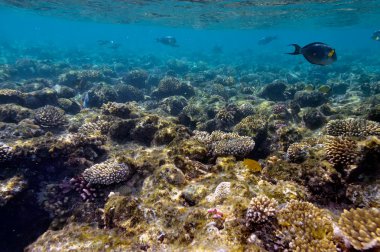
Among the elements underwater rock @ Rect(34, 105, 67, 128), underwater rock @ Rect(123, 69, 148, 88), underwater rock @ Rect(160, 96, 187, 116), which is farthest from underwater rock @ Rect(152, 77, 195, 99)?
underwater rock @ Rect(34, 105, 67, 128)

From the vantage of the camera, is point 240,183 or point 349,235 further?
point 240,183

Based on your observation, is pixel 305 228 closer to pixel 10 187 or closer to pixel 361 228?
pixel 361 228

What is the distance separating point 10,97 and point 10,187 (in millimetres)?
7431

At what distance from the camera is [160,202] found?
457cm

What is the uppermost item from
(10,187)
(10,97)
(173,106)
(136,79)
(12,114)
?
(10,187)

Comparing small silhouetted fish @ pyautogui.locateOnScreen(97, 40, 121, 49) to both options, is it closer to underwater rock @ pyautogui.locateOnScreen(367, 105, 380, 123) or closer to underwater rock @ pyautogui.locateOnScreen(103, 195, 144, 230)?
underwater rock @ pyautogui.locateOnScreen(367, 105, 380, 123)

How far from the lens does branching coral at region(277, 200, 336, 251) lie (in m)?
3.01

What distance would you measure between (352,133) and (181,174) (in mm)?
4474

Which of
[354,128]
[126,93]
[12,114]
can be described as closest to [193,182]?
[354,128]

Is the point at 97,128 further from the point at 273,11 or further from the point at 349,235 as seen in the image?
the point at 273,11

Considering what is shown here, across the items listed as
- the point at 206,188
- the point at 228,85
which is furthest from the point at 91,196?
the point at 228,85

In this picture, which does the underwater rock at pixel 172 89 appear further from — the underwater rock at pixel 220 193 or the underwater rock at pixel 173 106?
the underwater rock at pixel 220 193

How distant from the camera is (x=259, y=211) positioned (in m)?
3.47

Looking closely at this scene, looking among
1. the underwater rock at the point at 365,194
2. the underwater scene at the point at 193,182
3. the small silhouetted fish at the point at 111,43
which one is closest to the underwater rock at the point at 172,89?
the underwater scene at the point at 193,182
